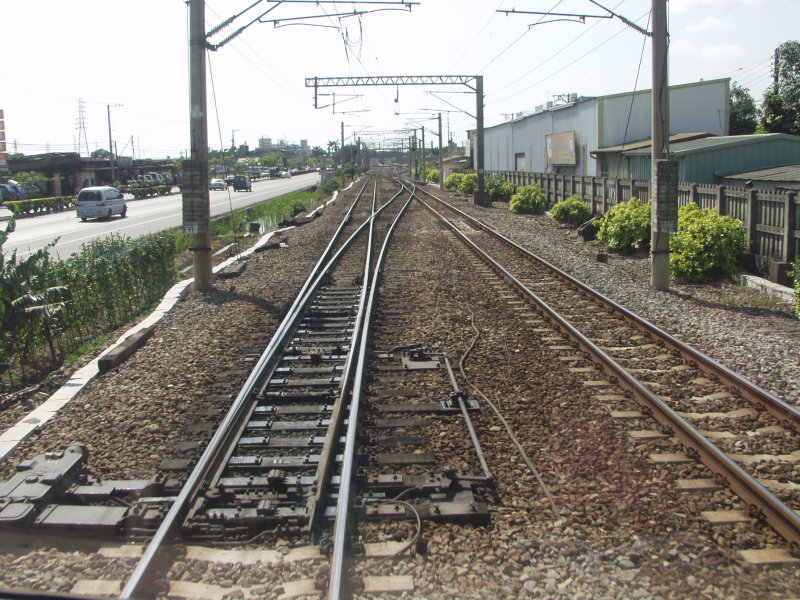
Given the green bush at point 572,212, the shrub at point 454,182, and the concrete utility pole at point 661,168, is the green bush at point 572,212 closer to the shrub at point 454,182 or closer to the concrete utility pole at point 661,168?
the concrete utility pole at point 661,168

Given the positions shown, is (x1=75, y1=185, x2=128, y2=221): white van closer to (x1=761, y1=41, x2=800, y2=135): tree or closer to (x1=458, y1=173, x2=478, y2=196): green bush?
(x1=458, y1=173, x2=478, y2=196): green bush

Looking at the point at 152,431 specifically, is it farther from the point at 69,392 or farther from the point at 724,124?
the point at 724,124

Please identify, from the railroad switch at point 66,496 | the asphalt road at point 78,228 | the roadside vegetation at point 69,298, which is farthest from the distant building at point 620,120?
the railroad switch at point 66,496

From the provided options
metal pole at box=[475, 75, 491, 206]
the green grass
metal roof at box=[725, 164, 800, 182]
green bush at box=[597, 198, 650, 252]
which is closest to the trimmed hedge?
the green grass

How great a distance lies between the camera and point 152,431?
5.83 meters

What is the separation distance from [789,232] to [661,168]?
2607mm

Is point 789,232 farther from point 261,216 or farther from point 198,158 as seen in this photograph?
point 261,216

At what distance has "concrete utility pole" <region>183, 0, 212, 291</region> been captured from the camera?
12.3 m

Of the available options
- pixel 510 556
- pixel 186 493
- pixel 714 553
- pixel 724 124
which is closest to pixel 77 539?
pixel 186 493

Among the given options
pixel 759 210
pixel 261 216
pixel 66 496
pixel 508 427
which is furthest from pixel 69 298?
pixel 261 216

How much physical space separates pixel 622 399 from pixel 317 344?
3.68 meters

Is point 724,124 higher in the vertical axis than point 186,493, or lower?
higher

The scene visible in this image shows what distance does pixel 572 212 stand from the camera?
23.3 m

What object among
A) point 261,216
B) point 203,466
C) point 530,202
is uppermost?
point 530,202
